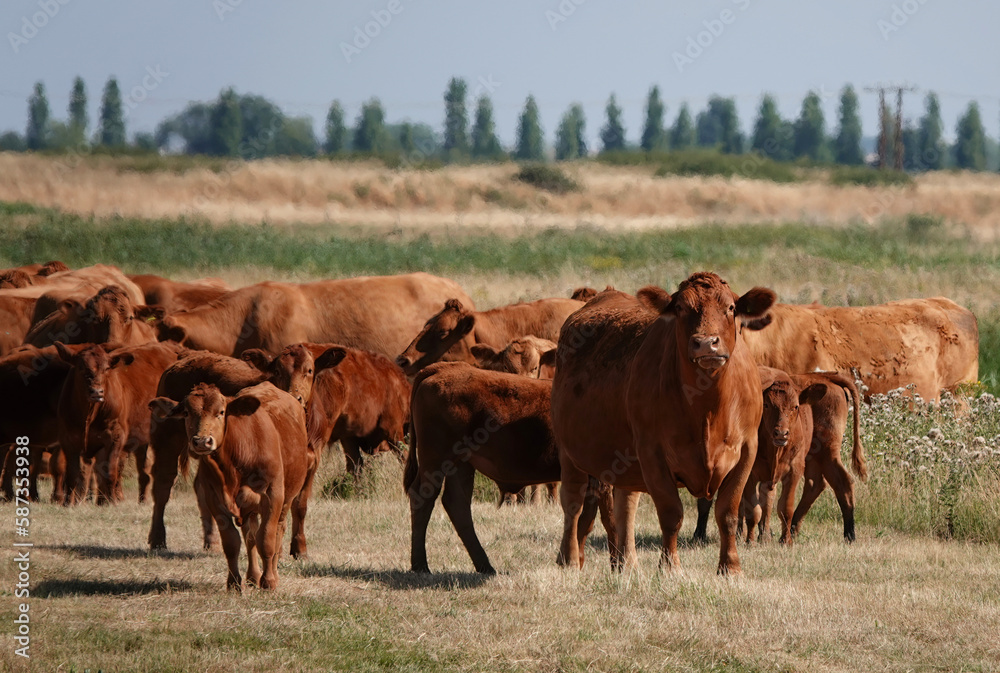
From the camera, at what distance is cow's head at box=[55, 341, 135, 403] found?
10906mm

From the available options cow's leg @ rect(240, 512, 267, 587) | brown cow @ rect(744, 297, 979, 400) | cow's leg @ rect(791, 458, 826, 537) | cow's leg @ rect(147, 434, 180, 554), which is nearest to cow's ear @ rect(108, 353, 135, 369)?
cow's leg @ rect(147, 434, 180, 554)

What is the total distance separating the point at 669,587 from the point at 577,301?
30.2 ft

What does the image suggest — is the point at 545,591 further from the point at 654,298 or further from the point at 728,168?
the point at 728,168

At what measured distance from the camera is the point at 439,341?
15.2 m

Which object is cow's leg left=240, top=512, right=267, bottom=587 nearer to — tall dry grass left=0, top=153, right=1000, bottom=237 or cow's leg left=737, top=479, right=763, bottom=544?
cow's leg left=737, top=479, right=763, bottom=544

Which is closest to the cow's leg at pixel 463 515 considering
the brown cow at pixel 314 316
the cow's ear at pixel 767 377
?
the cow's ear at pixel 767 377

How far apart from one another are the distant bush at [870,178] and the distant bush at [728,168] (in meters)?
2.41

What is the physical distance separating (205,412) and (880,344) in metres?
11.3

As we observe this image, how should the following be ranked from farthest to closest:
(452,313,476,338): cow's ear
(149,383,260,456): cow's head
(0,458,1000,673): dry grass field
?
(452,313,476,338): cow's ear, (149,383,260,456): cow's head, (0,458,1000,673): dry grass field

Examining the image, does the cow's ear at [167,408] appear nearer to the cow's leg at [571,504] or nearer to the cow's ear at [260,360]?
the cow's ear at [260,360]

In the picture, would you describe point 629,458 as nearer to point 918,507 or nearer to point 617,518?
point 617,518

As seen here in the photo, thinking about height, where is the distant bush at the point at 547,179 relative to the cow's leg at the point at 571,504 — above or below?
above

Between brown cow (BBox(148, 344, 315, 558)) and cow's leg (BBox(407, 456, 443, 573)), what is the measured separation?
101 centimetres

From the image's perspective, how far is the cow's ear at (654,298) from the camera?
25.0ft
